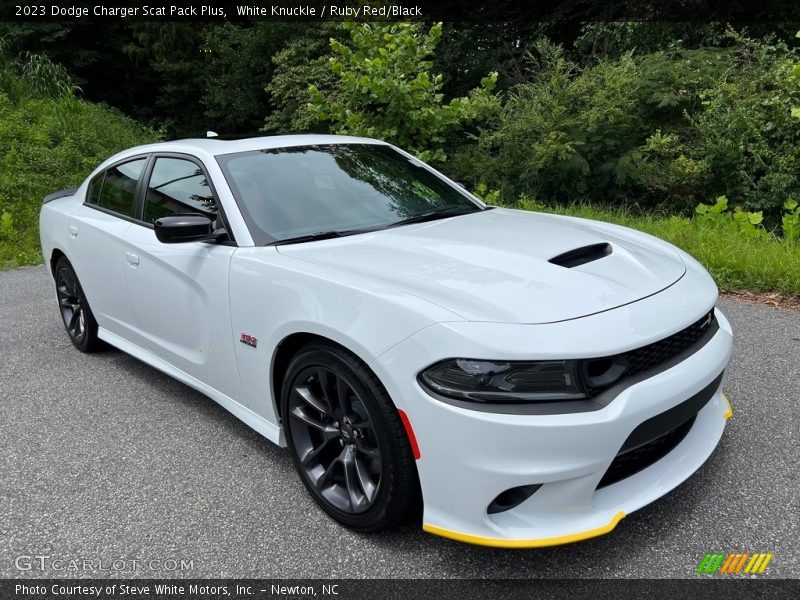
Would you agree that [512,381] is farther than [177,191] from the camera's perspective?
No

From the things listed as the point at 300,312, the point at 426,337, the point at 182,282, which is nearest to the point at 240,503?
the point at 300,312

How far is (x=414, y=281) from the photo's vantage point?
2375 millimetres

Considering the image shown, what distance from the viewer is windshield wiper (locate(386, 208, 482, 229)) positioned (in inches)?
126

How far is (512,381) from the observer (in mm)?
2068

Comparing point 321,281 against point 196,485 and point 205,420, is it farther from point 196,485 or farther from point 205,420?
point 205,420

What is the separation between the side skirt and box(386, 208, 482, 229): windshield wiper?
107cm

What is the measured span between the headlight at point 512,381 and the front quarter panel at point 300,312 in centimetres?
18

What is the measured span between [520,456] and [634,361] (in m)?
0.53

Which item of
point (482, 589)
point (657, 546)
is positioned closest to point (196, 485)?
point (482, 589)

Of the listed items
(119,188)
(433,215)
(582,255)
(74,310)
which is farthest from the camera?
(74,310)

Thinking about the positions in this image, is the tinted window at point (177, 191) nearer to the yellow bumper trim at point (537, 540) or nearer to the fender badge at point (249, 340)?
the fender badge at point (249, 340)

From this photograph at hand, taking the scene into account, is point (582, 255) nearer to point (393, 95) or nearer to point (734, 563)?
point (734, 563)

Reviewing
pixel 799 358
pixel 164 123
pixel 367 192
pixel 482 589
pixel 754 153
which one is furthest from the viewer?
pixel 164 123

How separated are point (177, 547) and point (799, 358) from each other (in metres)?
3.67
